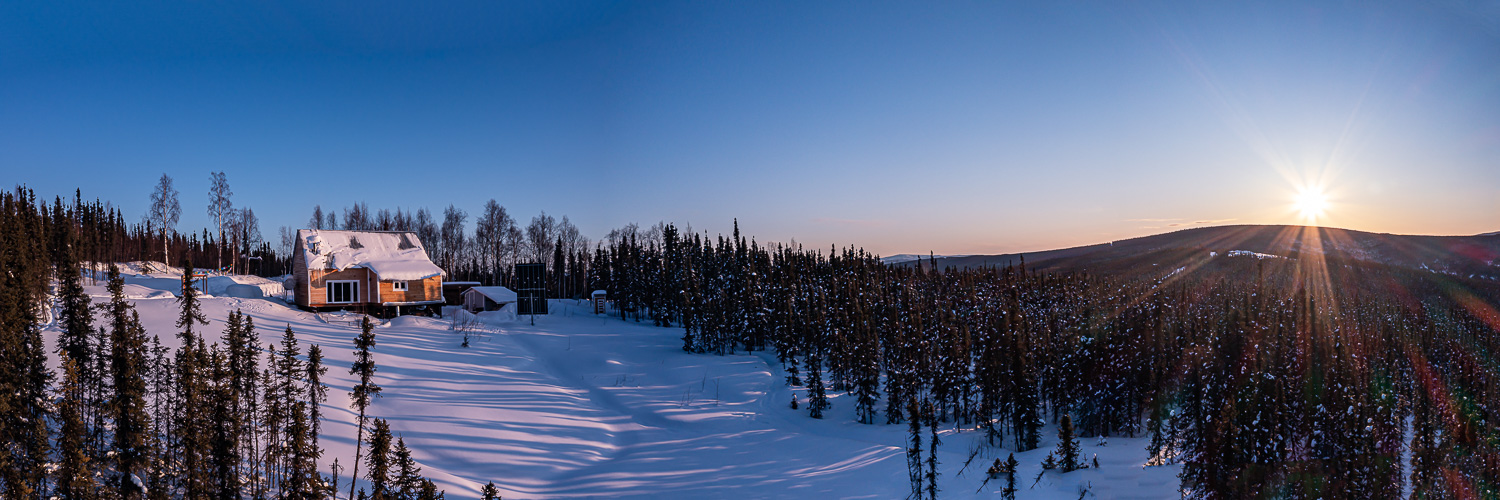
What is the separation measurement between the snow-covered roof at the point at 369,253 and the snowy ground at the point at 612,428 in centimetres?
462

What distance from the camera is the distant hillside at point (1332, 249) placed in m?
142

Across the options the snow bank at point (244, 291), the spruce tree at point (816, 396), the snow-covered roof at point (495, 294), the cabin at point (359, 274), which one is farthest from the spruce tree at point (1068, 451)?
the snow bank at point (244, 291)

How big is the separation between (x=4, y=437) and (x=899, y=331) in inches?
1393

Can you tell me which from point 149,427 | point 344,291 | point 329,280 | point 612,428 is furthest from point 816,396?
point 329,280

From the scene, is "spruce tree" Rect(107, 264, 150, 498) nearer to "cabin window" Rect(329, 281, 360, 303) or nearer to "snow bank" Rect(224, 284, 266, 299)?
"cabin window" Rect(329, 281, 360, 303)

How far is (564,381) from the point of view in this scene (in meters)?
32.3

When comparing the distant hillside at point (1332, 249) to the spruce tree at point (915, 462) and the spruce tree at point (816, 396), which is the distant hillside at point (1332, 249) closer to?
the spruce tree at point (816, 396)

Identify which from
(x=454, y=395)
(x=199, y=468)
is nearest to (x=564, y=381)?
(x=454, y=395)

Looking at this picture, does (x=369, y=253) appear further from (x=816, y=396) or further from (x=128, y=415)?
(x=816, y=396)

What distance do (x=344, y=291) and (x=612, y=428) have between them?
29676 mm

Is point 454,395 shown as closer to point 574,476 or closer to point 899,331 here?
point 574,476

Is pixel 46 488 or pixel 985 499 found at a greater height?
pixel 46 488

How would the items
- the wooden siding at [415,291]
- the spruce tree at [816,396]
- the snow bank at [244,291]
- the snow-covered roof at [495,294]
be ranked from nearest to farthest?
the spruce tree at [816,396], the wooden siding at [415,291], the snow bank at [244,291], the snow-covered roof at [495,294]

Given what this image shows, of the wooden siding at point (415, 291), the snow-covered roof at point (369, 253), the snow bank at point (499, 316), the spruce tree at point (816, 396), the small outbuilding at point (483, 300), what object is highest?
the snow-covered roof at point (369, 253)
